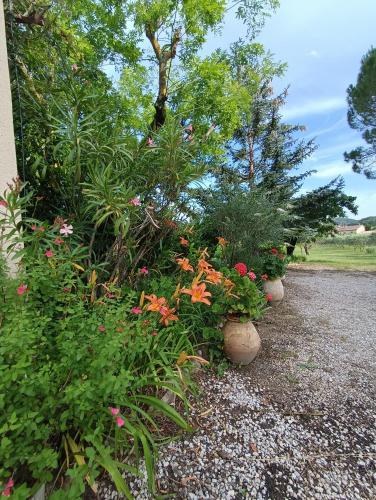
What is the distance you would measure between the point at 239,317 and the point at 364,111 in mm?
10365

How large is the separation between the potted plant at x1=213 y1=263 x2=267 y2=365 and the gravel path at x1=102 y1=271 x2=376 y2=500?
0.45 ft

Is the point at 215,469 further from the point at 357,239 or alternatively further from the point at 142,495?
the point at 357,239

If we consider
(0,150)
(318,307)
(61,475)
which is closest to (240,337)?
(61,475)

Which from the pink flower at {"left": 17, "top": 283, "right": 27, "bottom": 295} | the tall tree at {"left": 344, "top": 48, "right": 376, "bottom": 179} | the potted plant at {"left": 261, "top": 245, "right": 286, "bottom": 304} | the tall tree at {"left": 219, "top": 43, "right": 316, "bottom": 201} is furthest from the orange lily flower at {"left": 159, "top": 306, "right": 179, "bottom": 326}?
the tall tree at {"left": 344, "top": 48, "right": 376, "bottom": 179}

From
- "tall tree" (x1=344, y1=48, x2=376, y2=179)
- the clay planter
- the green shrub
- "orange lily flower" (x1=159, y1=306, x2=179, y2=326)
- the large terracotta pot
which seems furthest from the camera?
"tall tree" (x1=344, y1=48, x2=376, y2=179)

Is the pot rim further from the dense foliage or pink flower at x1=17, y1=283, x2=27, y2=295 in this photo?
pink flower at x1=17, y1=283, x2=27, y2=295

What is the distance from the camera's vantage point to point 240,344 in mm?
1994

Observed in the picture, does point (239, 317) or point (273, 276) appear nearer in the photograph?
point (239, 317)

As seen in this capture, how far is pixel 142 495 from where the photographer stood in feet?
3.43

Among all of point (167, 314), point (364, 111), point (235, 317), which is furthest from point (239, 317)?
point (364, 111)

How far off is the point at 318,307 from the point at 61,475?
3739mm

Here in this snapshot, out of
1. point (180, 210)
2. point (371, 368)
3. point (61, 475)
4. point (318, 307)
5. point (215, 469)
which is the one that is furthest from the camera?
point (318, 307)

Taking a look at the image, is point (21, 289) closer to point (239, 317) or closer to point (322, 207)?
point (239, 317)

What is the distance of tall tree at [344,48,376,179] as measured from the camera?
27.4 feet
